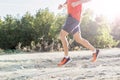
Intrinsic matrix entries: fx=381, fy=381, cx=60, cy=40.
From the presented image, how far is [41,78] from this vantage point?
27.7 ft

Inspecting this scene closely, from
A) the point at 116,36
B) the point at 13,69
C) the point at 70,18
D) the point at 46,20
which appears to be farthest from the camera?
the point at 116,36

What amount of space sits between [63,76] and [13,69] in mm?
2183

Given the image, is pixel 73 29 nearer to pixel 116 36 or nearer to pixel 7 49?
pixel 7 49

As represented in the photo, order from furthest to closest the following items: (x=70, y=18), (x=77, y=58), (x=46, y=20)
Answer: (x=46, y=20) → (x=77, y=58) → (x=70, y=18)

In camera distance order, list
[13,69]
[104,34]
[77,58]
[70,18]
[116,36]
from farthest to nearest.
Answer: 1. [116,36]
2. [104,34]
3. [77,58]
4. [13,69]
5. [70,18]

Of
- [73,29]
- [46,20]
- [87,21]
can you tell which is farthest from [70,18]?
[87,21]

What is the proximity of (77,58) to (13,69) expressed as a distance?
362 cm

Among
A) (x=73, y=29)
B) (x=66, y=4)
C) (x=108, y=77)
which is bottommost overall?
(x=108, y=77)

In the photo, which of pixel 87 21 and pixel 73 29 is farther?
pixel 87 21

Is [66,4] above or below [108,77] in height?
above

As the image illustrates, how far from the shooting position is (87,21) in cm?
2102

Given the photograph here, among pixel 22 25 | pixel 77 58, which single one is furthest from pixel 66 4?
pixel 22 25

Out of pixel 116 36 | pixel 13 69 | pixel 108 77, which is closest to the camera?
pixel 108 77

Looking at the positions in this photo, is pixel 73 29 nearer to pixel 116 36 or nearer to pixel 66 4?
pixel 66 4
